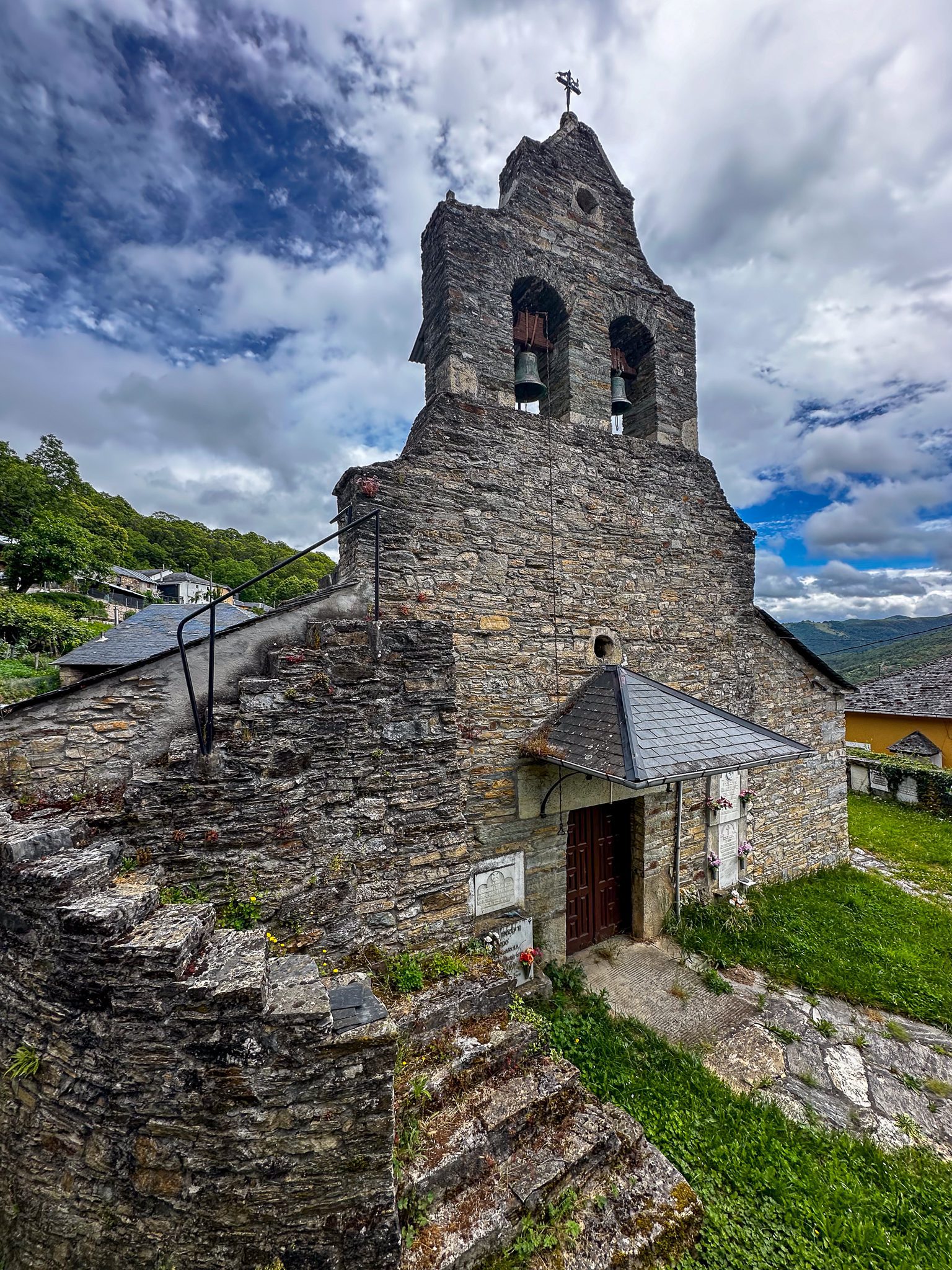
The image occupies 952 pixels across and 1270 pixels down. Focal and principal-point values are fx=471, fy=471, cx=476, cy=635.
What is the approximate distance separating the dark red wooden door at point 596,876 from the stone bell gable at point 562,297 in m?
5.31

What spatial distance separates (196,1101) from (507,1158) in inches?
75.9

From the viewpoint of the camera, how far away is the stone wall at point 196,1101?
2.33 m

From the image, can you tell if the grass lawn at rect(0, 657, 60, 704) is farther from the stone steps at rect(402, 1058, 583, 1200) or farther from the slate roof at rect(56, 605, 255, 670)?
the stone steps at rect(402, 1058, 583, 1200)

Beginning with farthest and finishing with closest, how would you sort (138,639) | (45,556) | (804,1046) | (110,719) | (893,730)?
1. (45,556)
2. (893,730)
3. (138,639)
4. (804,1046)
5. (110,719)

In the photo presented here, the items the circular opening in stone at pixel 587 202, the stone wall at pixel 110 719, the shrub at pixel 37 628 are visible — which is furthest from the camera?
the shrub at pixel 37 628

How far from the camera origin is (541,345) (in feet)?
20.9

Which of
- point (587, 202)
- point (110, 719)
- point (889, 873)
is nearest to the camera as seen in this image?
point (110, 719)

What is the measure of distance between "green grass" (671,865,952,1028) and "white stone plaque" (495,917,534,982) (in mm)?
2551

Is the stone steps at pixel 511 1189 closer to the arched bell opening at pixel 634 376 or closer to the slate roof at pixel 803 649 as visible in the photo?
the slate roof at pixel 803 649

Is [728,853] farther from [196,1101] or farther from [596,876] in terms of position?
[196,1101]

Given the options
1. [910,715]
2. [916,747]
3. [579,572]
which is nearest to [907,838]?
[916,747]

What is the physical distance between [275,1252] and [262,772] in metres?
2.39

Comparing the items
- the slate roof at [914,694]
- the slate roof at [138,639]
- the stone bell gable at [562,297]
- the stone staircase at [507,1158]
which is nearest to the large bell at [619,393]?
the stone bell gable at [562,297]

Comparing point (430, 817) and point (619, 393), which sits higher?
point (619, 393)
